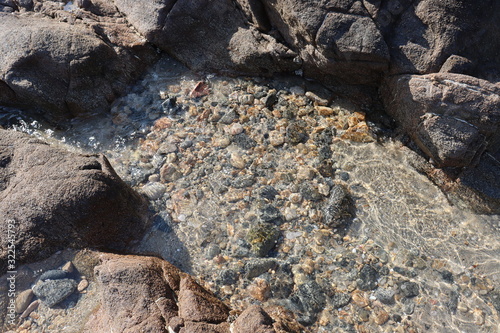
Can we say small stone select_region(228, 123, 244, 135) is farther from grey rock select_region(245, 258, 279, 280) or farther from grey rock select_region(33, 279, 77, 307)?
grey rock select_region(33, 279, 77, 307)

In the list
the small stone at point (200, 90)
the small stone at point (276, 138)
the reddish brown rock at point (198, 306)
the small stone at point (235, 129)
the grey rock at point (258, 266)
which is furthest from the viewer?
the small stone at point (200, 90)

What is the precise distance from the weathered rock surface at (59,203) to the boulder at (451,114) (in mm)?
3442

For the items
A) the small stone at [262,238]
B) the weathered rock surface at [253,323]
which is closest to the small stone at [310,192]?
the small stone at [262,238]

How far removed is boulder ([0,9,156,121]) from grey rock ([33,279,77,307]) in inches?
108

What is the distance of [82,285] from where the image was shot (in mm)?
3740

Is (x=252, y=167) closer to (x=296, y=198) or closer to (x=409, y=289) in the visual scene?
(x=296, y=198)

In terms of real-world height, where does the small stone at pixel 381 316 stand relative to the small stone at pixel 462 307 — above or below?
below

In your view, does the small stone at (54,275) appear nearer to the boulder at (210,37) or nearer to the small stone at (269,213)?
the small stone at (269,213)

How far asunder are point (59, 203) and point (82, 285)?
839 mm

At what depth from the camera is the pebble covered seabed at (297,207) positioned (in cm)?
375

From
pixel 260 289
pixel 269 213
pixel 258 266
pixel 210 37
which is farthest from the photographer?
pixel 210 37

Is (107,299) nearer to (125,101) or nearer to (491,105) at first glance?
(125,101)

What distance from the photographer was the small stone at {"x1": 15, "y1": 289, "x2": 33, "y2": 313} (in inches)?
144

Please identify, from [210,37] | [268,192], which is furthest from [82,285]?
[210,37]
